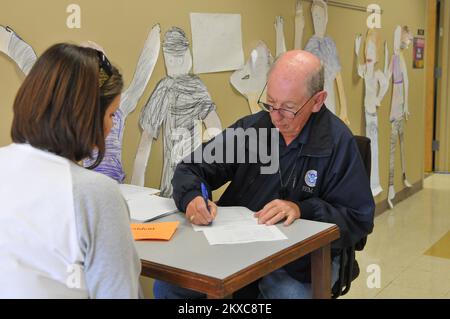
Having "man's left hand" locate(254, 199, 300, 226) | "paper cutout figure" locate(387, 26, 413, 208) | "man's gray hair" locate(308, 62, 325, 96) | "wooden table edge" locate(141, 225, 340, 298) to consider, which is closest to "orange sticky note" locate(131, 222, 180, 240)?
"wooden table edge" locate(141, 225, 340, 298)

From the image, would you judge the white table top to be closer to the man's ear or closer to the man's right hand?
the man's right hand

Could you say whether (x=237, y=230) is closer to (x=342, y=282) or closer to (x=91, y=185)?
(x=342, y=282)

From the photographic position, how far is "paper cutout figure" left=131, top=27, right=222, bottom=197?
2.53 metres

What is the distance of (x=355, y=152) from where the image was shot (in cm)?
189

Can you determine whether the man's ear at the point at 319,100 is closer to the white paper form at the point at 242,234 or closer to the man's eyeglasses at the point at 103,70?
the white paper form at the point at 242,234

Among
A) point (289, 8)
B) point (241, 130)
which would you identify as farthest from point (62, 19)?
point (289, 8)

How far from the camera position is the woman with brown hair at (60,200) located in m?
1.06

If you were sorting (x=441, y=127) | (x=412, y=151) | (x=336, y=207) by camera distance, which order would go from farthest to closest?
(x=441, y=127) → (x=412, y=151) → (x=336, y=207)

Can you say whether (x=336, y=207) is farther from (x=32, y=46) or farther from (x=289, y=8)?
(x=289, y=8)

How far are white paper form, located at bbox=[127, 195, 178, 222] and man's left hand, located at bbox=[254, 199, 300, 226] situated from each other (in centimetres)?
34

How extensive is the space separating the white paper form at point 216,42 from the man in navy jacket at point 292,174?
28.8 inches

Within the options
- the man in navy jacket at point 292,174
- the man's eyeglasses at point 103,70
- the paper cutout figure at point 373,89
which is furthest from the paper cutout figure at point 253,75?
the man's eyeglasses at point 103,70

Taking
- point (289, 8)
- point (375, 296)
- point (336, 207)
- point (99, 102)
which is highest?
point (289, 8)
